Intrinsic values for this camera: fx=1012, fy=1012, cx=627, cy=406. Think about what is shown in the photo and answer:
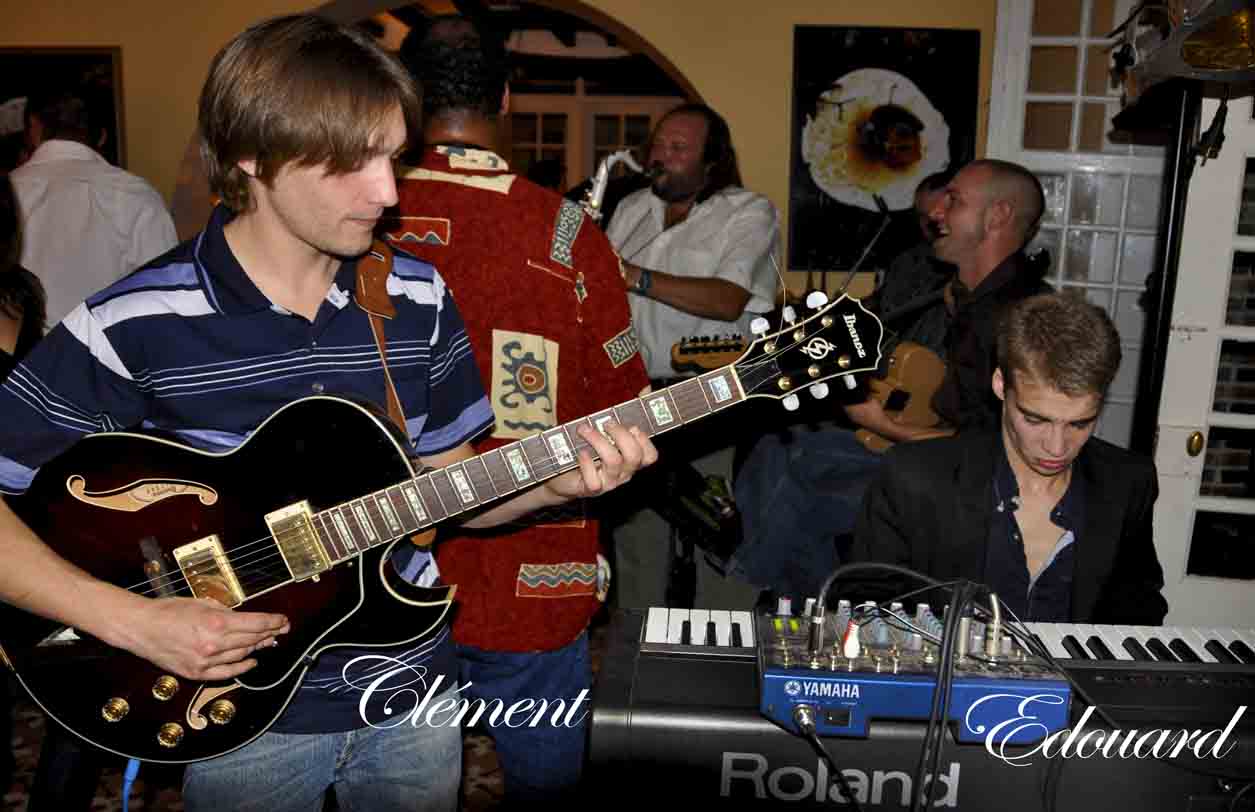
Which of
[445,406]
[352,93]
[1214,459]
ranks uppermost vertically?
[352,93]

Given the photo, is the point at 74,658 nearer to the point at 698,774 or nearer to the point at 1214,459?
the point at 698,774

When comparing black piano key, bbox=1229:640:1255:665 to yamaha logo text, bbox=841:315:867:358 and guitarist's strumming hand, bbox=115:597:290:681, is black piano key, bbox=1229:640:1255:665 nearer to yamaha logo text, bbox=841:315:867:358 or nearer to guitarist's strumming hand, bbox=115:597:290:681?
yamaha logo text, bbox=841:315:867:358

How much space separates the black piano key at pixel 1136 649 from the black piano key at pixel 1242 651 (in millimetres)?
157

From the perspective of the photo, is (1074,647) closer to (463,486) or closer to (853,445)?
(463,486)

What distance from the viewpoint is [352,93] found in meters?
1.40

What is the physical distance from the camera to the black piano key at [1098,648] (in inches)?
71.2

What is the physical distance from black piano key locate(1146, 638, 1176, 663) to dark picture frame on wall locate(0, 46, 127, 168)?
229 inches

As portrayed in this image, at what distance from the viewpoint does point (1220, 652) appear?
186 centimetres

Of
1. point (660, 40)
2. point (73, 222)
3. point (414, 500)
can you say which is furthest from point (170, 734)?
point (660, 40)

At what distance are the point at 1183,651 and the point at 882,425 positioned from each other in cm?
180

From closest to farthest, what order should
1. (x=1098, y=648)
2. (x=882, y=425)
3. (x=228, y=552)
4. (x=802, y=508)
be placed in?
(x=228, y=552)
(x=1098, y=648)
(x=882, y=425)
(x=802, y=508)

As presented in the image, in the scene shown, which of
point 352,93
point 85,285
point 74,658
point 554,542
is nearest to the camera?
point 352,93

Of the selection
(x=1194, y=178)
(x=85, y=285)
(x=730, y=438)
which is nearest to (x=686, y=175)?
(x=730, y=438)

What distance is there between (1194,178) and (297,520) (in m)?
3.62
